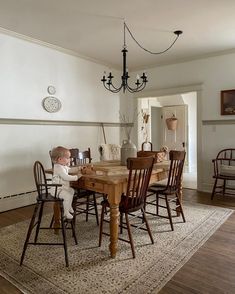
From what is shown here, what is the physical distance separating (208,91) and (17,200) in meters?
3.91

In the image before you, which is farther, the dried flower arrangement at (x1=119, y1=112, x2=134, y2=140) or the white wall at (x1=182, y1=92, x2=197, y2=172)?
the white wall at (x1=182, y1=92, x2=197, y2=172)

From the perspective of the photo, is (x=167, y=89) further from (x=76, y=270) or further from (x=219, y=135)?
(x=76, y=270)

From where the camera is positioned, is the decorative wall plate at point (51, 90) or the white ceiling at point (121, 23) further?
the decorative wall plate at point (51, 90)

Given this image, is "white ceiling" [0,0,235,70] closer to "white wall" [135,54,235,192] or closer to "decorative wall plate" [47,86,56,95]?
"white wall" [135,54,235,192]

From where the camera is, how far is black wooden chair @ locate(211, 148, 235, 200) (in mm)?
4241

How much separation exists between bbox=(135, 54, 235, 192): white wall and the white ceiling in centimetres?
25

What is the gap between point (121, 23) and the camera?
335cm

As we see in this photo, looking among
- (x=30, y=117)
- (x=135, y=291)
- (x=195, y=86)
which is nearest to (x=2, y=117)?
(x=30, y=117)

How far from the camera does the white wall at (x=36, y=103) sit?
3.70 meters

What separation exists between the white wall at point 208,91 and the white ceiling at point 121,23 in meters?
0.25

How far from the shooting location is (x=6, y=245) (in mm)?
2582

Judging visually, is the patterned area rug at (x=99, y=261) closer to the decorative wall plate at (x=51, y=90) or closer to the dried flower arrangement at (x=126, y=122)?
the decorative wall plate at (x=51, y=90)

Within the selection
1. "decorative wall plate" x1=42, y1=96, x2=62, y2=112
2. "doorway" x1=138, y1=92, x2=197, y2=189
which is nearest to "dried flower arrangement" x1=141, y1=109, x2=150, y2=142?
"doorway" x1=138, y1=92, x2=197, y2=189

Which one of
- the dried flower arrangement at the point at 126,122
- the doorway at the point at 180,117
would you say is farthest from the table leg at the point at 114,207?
the doorway at the point at 180,117
